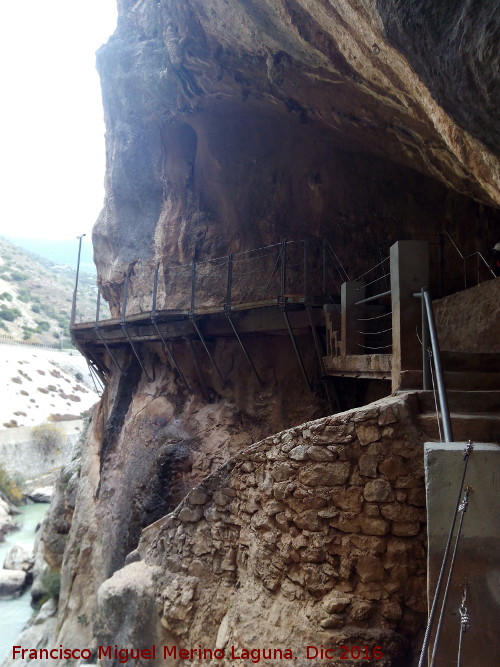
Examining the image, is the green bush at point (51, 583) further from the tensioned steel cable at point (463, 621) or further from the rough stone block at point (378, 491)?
the tensioned steel cable at point (463, 621)

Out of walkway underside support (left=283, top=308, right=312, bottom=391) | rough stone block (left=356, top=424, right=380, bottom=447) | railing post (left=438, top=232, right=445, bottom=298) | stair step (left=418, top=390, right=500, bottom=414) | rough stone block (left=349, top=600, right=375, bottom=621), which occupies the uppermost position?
railing post (left=438, top=232, right=445, bottom=298)

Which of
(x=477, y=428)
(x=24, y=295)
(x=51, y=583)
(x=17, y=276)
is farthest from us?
(x=17, y=276)

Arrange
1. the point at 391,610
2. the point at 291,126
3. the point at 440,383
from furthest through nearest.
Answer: the point at 291,126 < the point at 391,610 < the point at 440,383

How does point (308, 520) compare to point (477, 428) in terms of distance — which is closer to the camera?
point (477, 428)

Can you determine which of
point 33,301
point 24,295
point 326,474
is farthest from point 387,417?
point 24,295

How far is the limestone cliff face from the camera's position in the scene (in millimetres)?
3805

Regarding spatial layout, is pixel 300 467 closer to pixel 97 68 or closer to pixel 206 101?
pixel 206 101

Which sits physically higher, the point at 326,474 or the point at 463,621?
the point at 326,474

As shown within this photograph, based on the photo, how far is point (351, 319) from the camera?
7.67 metres

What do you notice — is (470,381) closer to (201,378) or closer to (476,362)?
(476,362)

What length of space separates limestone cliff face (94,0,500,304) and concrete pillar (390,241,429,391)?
3.03ft

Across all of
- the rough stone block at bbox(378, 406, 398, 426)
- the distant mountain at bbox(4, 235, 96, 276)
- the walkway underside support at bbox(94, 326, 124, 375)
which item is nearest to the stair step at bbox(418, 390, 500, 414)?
the rough stone block at bbox(378, 406, 398, 426)

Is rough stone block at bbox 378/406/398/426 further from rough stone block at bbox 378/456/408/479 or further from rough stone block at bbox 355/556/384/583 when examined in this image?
rough stone block at bbox 355/556/384/583

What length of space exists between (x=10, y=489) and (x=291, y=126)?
23732 mm
